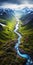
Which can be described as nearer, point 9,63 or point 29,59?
point 9,63

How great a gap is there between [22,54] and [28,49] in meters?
15.7

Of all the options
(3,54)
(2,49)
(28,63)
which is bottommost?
(28,63)

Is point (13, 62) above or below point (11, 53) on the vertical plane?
below

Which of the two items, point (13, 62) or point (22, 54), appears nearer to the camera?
point (13, 62)

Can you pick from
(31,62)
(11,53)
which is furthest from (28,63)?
(11,53)

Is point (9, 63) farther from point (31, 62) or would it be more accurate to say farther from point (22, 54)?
point (22, 54)

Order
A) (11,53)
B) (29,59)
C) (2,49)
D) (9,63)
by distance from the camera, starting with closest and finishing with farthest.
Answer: (9,63) < (29,59) < (11,53) < (2,49)

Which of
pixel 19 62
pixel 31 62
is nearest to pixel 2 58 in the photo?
pixel 19 62

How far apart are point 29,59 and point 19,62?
35.7 feet

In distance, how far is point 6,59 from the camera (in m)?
161

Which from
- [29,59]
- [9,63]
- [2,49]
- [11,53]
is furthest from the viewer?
[2,49]

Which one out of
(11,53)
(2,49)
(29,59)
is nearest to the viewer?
(29,59)

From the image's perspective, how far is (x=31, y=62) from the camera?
15638 centimetres

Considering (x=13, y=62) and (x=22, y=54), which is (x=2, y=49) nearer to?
(x=22, y=54)
